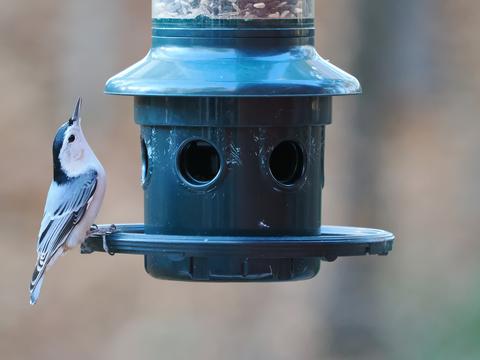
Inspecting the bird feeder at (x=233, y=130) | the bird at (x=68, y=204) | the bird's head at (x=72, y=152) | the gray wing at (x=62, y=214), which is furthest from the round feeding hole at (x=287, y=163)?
the bird's head at (x=72, y=152)

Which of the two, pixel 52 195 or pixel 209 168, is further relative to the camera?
pixel 52 195

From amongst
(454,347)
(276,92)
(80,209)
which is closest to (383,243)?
(276,92)

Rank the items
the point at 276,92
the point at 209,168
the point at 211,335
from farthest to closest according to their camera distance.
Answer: the point at 211,335 → the point at 209,168 → the point at 276,92

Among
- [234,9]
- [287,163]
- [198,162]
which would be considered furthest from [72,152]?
[234,9]

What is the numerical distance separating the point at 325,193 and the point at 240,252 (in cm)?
675

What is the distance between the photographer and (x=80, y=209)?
7.91 metres

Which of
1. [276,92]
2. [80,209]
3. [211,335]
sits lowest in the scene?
[211,335]

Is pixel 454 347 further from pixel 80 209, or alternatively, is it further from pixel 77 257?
pixel 80 209

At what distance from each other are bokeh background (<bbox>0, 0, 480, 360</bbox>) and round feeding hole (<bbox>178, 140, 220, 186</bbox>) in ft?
18.8

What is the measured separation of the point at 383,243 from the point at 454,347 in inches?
231

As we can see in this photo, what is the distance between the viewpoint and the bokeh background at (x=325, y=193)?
13.1m

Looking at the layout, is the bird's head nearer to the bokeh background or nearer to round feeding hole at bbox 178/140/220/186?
round feeding hole at bbox 178/140/220/186

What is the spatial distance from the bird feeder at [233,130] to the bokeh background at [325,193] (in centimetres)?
574

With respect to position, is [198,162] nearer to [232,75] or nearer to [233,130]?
[233,130]
